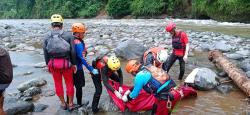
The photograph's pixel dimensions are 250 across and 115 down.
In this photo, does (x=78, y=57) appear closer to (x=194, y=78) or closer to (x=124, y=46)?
(x=194, y=78)

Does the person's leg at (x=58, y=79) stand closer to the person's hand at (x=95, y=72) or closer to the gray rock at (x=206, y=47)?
the person's hand at (x=95, y=72)

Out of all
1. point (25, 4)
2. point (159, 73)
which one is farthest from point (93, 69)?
point (25, 4)

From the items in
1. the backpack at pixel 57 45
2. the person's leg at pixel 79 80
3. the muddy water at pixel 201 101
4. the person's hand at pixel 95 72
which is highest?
the backpack at pixel 57 45

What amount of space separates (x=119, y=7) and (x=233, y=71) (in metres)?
33.5

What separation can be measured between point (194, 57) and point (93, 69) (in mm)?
6168

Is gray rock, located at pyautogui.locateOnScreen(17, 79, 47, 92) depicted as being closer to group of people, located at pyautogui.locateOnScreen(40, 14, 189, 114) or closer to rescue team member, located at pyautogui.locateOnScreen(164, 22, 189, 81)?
group of people, located at pyautogui.locateOnScreen(40, 14, 189, 114)

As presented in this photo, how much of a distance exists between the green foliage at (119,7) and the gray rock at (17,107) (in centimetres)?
3509

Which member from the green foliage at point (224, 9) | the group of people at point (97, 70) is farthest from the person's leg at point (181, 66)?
the green foliage at point (224, 9)

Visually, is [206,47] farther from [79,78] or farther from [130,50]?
[79,78]

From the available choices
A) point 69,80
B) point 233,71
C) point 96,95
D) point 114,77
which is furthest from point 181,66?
point 69,80

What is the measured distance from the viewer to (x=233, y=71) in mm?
8516

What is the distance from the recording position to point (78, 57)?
6441mm

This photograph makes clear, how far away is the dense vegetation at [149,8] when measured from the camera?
1049 inches

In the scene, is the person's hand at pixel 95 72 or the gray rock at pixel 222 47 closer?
the person's hand at pixel 95 72
